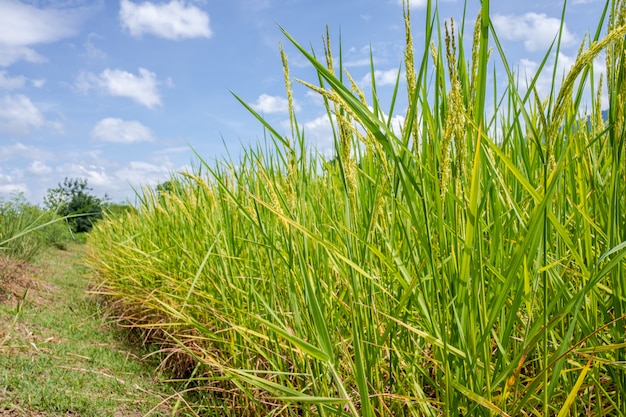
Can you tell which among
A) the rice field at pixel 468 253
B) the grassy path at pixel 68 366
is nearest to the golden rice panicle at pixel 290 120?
the rice field at pixel 468 253

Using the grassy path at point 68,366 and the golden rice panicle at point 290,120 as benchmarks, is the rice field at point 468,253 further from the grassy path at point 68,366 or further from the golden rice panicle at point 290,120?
the grassy path at point 68,366

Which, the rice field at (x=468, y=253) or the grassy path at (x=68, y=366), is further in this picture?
the grassy path at (x=68, y=366)

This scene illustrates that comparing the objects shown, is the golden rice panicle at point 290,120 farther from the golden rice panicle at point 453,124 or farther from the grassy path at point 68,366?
the grassy path at point 68,366

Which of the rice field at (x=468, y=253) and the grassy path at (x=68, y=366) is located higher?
the rice field at (x=468, y=253)

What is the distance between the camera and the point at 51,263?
8.13 metres

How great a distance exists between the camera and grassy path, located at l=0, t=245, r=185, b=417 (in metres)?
2.49

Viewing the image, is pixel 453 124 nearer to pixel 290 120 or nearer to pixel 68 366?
pixel 290 120

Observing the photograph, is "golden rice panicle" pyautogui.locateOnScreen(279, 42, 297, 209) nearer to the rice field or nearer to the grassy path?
the rice field

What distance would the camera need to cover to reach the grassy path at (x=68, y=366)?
2488 mm

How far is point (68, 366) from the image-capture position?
3092mm

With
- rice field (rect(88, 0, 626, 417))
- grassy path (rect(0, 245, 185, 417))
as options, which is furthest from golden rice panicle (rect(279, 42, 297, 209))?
grassy path (rect(0, 245, 185, 417))

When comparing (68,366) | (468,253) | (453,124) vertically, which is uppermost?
(453,124)

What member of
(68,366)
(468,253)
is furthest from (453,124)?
(68,366)

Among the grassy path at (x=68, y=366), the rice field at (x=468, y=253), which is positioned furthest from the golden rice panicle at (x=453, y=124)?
the grassy path at (x=68, y=366)
